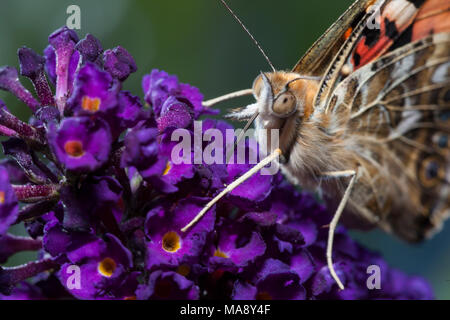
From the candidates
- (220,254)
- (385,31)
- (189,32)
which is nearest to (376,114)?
(385,31)

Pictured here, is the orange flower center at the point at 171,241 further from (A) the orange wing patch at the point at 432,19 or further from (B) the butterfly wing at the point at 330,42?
(A) the orange wing patch at the point at 432,19

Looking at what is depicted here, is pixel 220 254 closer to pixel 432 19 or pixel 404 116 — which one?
pixel 404 116

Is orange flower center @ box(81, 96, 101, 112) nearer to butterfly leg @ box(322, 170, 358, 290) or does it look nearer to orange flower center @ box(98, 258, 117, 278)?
orange flower center @ box(98, 258, 117, 278)

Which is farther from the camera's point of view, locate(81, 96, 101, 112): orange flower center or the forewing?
the forewing

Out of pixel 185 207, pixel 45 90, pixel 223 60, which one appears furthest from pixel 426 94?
pixel 223 60

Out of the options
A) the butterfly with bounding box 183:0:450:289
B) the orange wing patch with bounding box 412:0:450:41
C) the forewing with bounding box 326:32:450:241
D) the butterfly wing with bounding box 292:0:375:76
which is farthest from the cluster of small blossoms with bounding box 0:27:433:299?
the orange wing patch with bounding box 412:0:450:41

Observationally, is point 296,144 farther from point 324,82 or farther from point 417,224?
point 417,224

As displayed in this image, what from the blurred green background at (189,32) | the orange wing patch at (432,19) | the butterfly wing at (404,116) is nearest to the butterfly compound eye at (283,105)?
the butterfly wing at (404,116)
